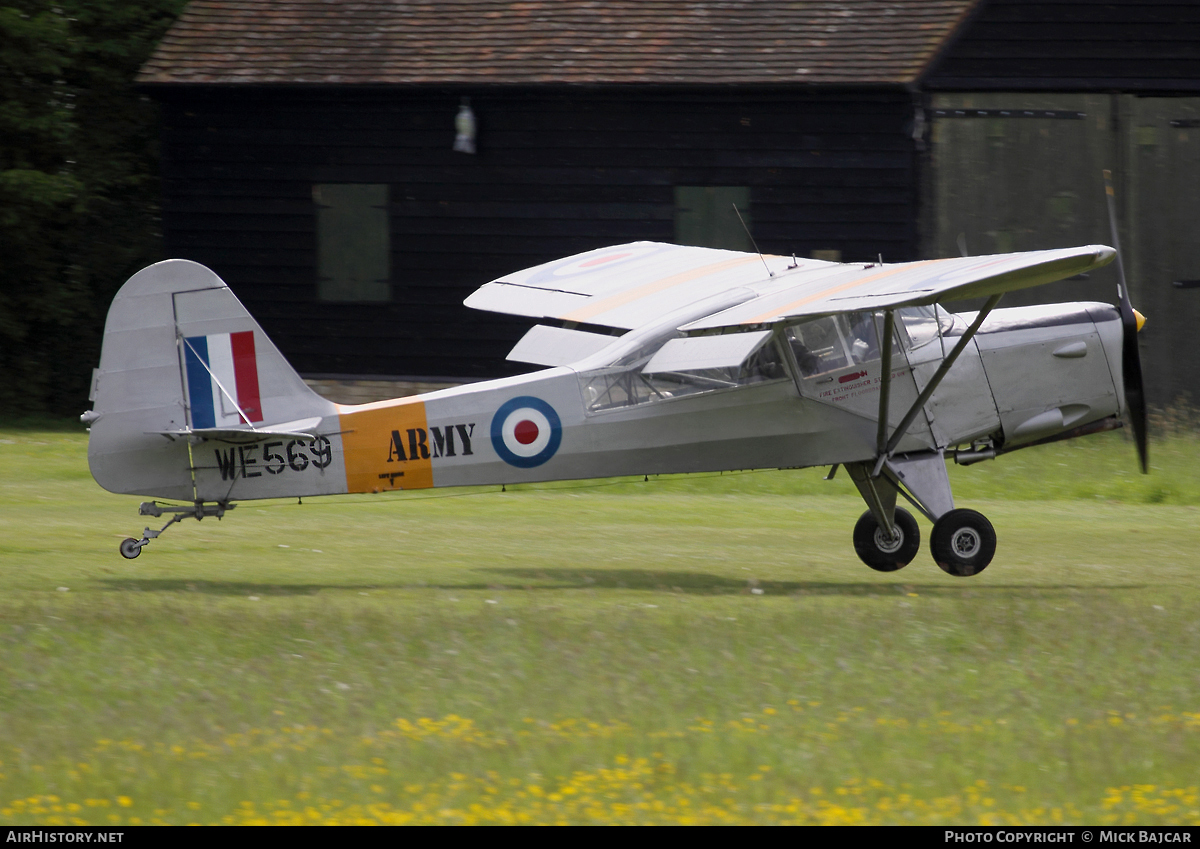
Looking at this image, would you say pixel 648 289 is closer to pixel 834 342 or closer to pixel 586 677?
pixel 834 342

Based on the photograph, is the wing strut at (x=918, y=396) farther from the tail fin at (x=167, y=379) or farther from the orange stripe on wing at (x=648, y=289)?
the tail fin at (x=167, y=379)

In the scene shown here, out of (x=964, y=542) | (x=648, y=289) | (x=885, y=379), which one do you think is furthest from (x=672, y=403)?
(x=964, y=542)

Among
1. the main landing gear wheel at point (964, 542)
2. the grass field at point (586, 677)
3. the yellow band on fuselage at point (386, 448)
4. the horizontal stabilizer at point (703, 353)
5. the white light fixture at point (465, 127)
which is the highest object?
the white light fixture at point (465, 127)

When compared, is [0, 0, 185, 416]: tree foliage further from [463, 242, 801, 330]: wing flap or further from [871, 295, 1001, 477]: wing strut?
[871, 295, 1001, 477]: wing strut

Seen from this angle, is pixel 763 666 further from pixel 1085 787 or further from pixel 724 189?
pixel 724 189

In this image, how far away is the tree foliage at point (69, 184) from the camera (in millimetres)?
21844

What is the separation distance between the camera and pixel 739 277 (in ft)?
38.3

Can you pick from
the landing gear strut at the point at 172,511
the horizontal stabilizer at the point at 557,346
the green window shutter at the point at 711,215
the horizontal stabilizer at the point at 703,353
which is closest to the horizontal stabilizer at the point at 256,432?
the landing gear strut at the point at 172,511

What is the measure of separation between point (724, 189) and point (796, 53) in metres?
2.08

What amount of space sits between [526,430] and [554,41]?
11.6 m

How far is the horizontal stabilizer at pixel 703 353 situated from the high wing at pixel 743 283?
0.62 feet

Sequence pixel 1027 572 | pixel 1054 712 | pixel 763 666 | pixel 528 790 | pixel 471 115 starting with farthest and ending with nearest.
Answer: pixel 471 115 < pixel 1027 572 < pixel 763 666 < pixel 1054 712 < pixel 528 790

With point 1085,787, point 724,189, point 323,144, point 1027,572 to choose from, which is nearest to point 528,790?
point 1085,787

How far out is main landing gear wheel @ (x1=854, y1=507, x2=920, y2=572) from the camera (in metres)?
11.2
